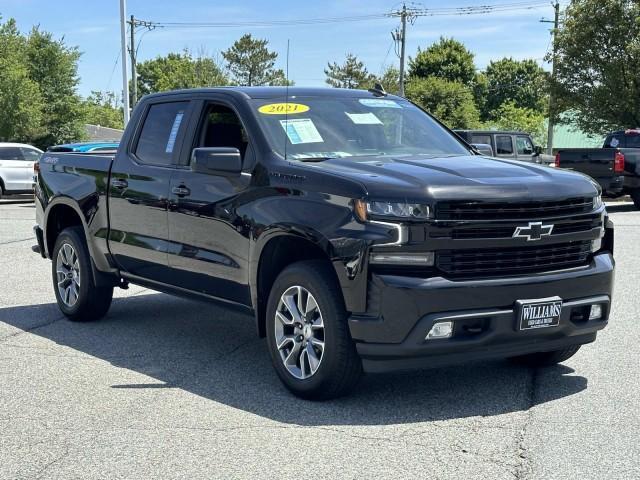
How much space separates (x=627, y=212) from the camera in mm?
20500

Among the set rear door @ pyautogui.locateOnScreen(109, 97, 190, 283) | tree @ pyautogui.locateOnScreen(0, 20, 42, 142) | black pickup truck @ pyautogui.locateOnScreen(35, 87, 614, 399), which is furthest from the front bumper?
tree @ pyautogui.locateOnScreen(0, 20, 42, 142)

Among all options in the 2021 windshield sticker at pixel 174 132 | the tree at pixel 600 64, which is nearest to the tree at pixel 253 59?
the tree at pixel 600 64

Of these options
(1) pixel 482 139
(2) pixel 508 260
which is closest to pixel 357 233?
(2) pixel 508 260

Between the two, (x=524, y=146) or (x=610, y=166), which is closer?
(x=610, y=166)

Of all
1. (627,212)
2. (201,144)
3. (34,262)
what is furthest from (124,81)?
(201,144)

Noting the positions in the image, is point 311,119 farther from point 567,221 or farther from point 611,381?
point 611,381

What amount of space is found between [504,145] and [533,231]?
17.6m

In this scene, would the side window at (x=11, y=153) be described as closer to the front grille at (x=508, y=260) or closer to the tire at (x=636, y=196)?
the tire at (x=636, y=196)

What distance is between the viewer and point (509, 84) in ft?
303

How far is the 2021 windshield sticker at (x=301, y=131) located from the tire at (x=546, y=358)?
6.86ft

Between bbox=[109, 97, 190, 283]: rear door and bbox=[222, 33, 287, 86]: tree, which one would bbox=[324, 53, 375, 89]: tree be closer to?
bbox=[222, 33, 287, 86]: tree

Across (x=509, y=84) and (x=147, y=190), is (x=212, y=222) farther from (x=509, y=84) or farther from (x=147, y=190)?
(x=509, y=84)

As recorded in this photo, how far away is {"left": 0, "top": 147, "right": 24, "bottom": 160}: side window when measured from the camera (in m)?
24.8

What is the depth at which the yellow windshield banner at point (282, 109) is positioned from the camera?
6.07 m
